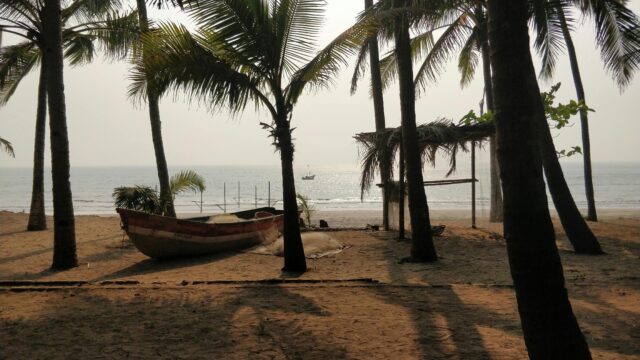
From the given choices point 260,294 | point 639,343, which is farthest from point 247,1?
point 639,343

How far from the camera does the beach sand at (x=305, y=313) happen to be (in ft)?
13.6

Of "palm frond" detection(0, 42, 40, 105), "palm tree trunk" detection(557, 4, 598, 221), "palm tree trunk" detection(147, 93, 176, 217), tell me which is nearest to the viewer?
"palm frond" detection(0, 42, 40, 105)

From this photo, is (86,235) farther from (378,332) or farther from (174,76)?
(378,332)

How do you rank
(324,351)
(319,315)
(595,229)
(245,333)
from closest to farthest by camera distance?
(324,351), (245,333), (319,315), (595,229)

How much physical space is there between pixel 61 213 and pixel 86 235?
5.61 metres

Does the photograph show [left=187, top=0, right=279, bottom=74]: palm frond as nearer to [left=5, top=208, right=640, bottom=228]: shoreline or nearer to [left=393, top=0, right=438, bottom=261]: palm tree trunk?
[left=393, top=0, right=438, bottom=261]: palm tree trunk

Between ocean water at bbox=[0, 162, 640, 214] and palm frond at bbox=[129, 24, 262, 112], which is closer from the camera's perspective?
palm frond at bbox=[129, 24, 262, 112]

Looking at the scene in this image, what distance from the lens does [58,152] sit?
29.2ft

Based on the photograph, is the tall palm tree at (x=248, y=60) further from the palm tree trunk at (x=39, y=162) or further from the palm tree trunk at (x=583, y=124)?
the palm tree trunk at (x=583, y=124)

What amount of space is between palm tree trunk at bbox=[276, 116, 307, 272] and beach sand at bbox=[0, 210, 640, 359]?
0.33 metres

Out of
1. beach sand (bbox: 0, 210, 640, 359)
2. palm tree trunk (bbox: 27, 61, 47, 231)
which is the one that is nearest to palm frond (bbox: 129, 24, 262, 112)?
beach sand (bbox: 0, 210, 640, 359)

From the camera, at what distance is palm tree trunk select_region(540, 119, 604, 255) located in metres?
9.73

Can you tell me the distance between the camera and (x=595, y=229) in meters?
13.3

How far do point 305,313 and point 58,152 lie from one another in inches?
249
